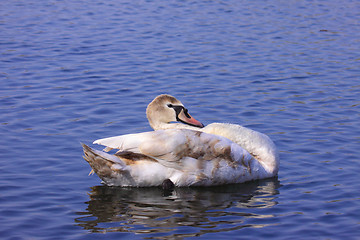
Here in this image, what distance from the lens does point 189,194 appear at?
333 inches

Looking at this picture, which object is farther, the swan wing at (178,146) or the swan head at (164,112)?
the swan head at (164,112)

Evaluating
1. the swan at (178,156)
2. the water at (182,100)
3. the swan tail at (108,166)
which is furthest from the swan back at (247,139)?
the swan tail at (108,166)

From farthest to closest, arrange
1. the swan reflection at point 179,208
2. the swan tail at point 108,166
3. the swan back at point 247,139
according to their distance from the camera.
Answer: the swan back at point 247,139
the swan tail at point 108,166
the swan reflection at point 179,208

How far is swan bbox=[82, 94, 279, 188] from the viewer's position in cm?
828

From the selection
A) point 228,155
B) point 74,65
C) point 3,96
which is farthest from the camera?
A: point 74,65

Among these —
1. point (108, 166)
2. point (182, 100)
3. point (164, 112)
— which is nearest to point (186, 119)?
point (164, 112)

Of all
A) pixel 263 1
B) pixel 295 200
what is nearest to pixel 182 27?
pixel 263 1

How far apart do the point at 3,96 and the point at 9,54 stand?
355 cm

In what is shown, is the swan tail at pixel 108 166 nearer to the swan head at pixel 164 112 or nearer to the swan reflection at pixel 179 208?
the swan reflection at pixel 179 208

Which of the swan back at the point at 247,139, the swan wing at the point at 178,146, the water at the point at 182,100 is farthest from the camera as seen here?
the swan back at the point at 247,139

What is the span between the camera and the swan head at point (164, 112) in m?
9.21

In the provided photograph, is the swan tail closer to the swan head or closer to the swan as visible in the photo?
the swan

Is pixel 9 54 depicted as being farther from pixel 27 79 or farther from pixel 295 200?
pixel 295 200

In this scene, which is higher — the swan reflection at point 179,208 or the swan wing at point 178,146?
the swan wing at point 178,146
